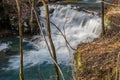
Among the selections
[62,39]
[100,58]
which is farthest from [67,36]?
[100,58]

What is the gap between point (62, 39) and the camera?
45.3ft

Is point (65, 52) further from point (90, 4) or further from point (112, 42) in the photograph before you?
point (90, 4)

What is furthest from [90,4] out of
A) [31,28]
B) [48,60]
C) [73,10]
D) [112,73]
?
[112,73]

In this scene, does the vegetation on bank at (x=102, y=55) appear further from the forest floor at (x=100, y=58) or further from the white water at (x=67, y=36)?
the white water at (x=67, y=36)

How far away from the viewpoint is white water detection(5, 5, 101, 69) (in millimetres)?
11516

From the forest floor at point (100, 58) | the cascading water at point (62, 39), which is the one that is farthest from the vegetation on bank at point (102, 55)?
the cascading water at point (62, 39)

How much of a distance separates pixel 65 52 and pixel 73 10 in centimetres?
447

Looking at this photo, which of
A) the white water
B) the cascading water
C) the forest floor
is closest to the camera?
the forest floor

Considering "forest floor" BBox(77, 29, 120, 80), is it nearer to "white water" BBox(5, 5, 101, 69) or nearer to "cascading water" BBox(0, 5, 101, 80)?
"cascading water" BBox(0, 5, 101, 80)

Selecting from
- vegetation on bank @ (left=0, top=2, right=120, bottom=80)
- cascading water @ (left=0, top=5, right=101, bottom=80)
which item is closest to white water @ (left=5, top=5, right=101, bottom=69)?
cascading water @ (left=0, top=5, right=101, bottom=80)

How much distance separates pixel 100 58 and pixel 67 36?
5.41 metres

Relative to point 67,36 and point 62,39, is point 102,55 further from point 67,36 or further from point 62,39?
point 67,36

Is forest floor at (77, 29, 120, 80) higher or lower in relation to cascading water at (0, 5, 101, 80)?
higher

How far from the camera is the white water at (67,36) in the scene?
37.8 feet
